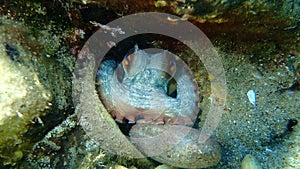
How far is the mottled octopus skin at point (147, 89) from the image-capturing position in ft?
6.23

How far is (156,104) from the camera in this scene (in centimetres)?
191

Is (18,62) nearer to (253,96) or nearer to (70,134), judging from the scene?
(70,134)

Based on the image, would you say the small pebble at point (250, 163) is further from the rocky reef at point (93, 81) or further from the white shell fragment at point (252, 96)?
the white shell fragment at point (252, 96)

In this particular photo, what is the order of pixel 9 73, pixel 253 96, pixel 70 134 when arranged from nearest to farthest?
pixel 9 73 → pixel 70 134 → pixel 253 96

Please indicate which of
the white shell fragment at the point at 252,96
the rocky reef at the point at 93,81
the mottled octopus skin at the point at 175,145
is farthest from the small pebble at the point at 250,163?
the white shell fragment at the point at 252,96

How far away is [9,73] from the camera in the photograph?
46.9 inches

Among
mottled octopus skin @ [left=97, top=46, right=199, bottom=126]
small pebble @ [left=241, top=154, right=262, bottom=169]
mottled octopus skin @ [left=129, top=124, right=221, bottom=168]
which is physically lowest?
small pebble @ [left=241, top=154, right=262, bottom=169]

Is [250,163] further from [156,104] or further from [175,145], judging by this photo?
[156,104]

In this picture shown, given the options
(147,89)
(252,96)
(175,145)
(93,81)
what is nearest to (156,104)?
(147,89)

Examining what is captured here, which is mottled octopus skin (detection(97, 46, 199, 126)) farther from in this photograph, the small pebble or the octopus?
the small pebble

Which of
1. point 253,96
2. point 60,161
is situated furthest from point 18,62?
point 253,96

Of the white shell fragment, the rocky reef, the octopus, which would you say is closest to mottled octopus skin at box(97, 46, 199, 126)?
the octopus

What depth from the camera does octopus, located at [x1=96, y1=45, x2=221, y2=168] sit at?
1.69m

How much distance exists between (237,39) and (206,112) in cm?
62
